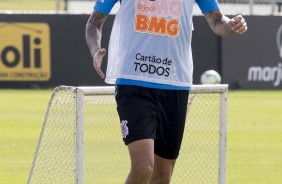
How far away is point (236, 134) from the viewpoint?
1542 centimetres

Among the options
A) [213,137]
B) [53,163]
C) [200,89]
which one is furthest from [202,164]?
[53,163]

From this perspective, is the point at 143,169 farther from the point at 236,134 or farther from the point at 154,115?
the point at 236,134

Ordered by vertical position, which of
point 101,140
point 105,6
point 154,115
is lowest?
point 101,140

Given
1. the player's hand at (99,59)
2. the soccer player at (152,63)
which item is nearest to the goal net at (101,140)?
the soccer player at (152,63)

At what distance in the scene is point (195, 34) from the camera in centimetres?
2336

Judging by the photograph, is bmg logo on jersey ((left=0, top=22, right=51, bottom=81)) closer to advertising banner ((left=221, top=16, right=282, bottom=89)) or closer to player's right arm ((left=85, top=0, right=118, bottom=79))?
advertising banner ((left=221, top=16, right=282, bottom=89))

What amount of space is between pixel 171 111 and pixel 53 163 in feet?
4.89

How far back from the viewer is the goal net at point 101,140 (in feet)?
27.2

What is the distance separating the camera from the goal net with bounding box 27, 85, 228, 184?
27.2 ft

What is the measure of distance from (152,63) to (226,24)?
62 centimetres

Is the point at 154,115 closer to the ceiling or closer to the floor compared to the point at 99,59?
closer to the floor

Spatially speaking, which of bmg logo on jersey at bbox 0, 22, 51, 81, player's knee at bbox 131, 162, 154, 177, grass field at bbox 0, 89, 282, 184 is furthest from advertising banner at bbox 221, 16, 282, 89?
player's knee at bbox 131, 162, 154, 177

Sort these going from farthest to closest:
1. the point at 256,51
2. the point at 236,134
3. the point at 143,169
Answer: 1. the point at 256,51
2. the point at 236,134
3. the point at 143,169

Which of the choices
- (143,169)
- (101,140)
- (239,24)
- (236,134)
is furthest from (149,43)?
(236,134)
